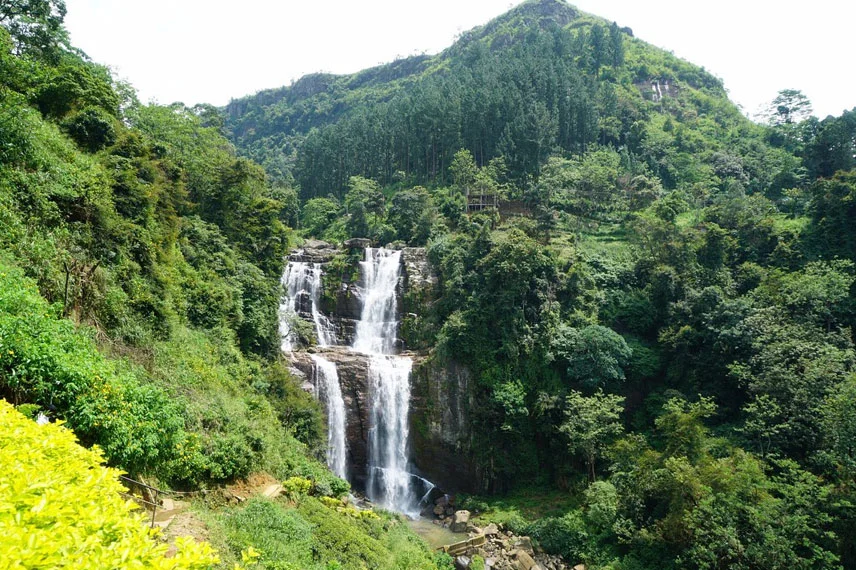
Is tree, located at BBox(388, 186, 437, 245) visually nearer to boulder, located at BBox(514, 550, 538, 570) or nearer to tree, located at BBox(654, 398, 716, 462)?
tree, located at BBox(654, 398, 716, 462)

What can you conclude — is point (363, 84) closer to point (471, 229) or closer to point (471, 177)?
point (471, 177)

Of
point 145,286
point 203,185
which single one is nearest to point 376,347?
point 203,185

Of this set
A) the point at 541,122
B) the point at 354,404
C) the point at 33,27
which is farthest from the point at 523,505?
the point at 541,122

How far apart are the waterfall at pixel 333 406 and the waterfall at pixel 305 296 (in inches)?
160

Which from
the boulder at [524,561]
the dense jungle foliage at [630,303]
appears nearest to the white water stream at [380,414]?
the dense jungle foliage at [630,303]

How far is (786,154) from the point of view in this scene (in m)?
52.1

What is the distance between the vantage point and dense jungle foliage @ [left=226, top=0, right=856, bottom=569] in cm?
1894

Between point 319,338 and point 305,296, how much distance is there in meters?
Result: 3.51

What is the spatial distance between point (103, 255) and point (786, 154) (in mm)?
62066

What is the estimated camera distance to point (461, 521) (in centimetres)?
2367

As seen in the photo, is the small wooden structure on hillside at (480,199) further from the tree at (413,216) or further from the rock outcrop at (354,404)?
the rock outcrop at (354,404)

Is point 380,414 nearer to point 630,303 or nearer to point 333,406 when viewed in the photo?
point 333,406

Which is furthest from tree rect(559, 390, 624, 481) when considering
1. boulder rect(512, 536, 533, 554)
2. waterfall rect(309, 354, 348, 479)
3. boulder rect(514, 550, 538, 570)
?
waterfall rect(309, 354, 348, 479)

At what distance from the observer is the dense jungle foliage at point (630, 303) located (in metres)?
18.9
